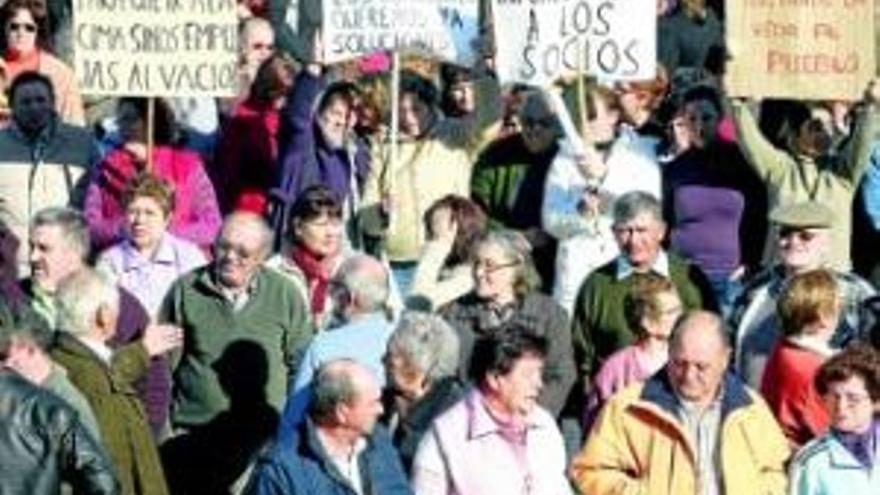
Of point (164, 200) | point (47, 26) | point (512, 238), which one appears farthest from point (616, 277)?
point (47, 26)

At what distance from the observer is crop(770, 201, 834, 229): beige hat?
1884 cm

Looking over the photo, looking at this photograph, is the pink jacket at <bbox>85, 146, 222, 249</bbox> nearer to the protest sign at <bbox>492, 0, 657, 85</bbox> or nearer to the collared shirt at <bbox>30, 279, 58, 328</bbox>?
the protest sign at <bbox>492, 0, 657, 85</bbox>

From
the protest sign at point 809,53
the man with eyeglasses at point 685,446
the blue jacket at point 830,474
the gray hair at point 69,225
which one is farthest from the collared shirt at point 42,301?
the protest sign at point 809,53

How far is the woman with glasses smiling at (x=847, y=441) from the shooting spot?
15883 millimetres

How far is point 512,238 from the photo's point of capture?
1809 cm

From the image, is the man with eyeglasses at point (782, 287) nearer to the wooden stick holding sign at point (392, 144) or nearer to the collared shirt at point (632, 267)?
the collared shirt at point (632, 267)

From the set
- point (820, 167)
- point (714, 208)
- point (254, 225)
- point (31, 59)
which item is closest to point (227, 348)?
point (254, 225)

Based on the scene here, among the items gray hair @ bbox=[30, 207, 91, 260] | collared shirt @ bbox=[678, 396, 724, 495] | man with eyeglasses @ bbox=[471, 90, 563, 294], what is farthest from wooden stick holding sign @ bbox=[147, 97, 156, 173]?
collared shirt @ bbox=[678, 396, 724, 495]

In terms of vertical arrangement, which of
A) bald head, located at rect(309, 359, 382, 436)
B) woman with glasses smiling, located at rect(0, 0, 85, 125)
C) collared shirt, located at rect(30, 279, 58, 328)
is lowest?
bald head, located at rect(309, 359, 382, 436)

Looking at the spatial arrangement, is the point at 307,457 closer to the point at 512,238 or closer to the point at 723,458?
the point at 723,458

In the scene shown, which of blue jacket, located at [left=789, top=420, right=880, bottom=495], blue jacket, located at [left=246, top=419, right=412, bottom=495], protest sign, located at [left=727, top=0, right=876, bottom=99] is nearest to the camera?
blue jacket, located at [left=246, top=419, right=412, bottom=495]

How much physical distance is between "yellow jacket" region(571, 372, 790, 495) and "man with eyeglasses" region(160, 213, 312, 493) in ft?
7.45

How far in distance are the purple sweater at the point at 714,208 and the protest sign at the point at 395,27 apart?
51.1 inches

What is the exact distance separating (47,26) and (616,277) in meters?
5.96
